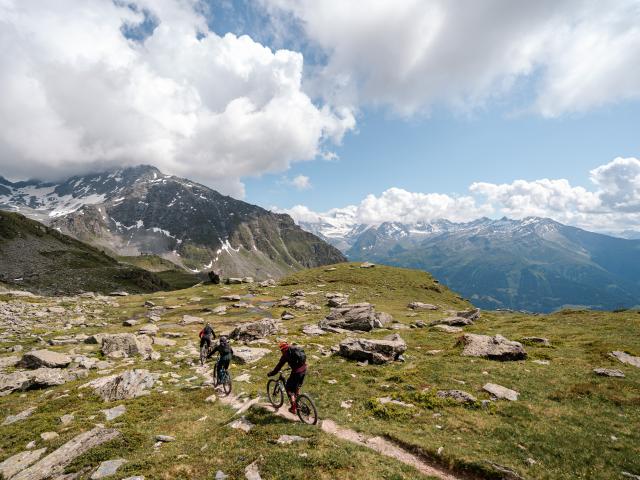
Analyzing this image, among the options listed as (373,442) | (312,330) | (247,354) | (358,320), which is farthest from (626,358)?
(247,354)

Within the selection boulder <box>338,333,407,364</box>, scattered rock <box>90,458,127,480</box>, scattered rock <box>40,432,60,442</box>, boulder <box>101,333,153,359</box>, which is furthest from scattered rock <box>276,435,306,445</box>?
boulder <box>101,333,153,359</box>

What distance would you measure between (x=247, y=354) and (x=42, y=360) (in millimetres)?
17422

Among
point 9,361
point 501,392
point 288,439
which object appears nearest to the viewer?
point 288,439

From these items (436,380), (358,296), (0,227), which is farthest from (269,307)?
(0,227)

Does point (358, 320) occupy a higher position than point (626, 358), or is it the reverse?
point (358, 320)

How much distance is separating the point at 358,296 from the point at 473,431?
69.2 m

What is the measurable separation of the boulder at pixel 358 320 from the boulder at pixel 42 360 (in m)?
31.2

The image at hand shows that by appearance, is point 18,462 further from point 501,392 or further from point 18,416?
point 501,392

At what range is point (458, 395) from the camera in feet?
71.2

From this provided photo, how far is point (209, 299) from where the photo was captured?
8288 centimetres

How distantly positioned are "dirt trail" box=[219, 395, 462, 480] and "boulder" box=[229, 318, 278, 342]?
2345 cm

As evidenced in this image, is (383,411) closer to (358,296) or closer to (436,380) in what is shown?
(436,380)

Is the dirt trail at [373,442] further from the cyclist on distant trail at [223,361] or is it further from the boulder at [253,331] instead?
the boulder at [253,331]

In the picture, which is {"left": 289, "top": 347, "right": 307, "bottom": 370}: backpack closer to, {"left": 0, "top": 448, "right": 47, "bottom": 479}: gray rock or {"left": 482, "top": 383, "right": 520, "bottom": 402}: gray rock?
{"left": 0, "top": 448, "right": 47, "bottom": 479}: gray rock
